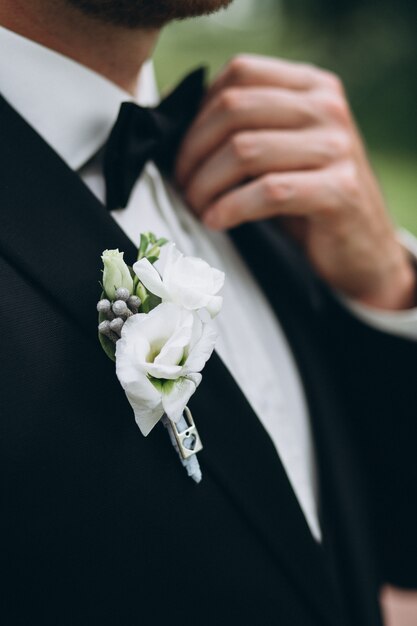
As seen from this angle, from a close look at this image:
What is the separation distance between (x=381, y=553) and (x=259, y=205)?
0.83m

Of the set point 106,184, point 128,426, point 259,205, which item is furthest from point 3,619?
point 259,205

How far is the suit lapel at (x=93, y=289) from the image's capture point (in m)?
0.70

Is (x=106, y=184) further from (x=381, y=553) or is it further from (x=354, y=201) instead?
(x=381, y=553)

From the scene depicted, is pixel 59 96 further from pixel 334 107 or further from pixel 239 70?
pixel 334 107

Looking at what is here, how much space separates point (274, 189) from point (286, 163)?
0.23 feet

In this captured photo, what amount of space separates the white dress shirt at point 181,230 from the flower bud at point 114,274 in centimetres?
23

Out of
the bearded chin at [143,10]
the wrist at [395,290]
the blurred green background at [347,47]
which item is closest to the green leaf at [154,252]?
the bearded chin at [143,10]

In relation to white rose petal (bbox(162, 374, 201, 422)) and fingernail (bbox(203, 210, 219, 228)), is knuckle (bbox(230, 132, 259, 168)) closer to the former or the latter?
fingernail (bbox(203, 210, 219, 228))

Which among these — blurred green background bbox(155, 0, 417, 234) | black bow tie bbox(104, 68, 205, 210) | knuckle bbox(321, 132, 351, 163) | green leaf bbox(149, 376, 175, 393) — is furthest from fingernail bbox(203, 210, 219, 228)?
blurred green background bbox(155, 0, 417, 234)

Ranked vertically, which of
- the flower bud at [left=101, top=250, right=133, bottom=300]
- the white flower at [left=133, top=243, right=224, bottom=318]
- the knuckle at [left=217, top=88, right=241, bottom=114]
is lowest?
the knuckle at [left=217, top=88, right=241, bottom=114]

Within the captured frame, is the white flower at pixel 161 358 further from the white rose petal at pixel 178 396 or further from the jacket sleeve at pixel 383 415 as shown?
the jacket sleeve at pixel 383 415

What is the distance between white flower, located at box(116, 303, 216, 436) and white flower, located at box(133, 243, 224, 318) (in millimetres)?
13

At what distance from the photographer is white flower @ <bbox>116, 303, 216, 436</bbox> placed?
609mm

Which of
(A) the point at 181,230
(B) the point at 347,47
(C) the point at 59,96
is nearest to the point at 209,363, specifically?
(A) the point at 181,230
